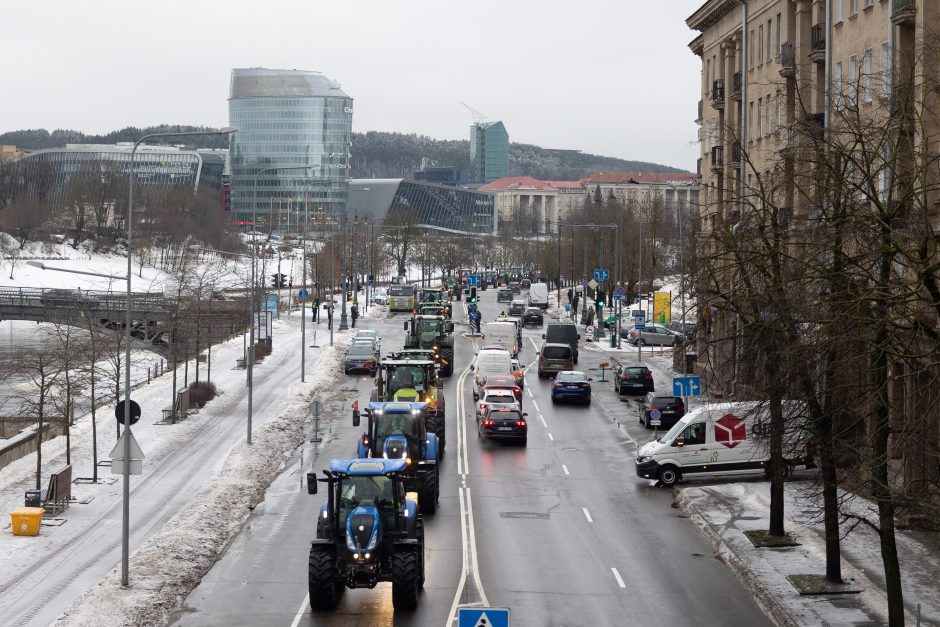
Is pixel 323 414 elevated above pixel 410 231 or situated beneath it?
situated beneath

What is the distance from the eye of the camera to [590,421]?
149 feet

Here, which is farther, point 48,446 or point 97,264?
point 97,264

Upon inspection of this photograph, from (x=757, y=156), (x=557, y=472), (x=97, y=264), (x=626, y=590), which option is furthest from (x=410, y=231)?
(x=626, y=590)

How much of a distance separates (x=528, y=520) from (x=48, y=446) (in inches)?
803

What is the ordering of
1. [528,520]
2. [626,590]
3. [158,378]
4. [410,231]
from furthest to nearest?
[410,231] → [158,378] → [528,520] → [626,590]

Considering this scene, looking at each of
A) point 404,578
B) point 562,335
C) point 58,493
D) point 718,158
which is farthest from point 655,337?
point 404,578

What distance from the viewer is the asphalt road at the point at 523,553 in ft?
66.7

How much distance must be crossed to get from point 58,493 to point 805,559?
1716 cm

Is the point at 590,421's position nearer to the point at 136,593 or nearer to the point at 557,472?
the point at 557,472

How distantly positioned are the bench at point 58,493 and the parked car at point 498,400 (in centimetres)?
1464

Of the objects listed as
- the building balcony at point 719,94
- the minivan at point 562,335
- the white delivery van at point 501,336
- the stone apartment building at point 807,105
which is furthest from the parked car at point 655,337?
the building balcony at point 719,94

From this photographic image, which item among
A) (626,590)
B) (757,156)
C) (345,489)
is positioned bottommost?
(626,590)

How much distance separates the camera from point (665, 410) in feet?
140

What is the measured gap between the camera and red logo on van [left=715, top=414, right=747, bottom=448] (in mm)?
31852
